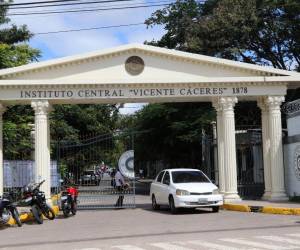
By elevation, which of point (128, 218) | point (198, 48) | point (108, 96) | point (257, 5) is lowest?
point (128, 218)

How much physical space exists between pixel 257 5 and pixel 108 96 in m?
19.6

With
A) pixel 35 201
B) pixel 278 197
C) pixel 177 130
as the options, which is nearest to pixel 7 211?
pixel 35 201

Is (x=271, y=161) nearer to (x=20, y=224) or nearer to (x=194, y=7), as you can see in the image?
(x=20, y=224)

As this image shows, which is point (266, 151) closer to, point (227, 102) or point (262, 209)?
point (227, 102)

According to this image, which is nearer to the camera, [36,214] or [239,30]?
[36,214]

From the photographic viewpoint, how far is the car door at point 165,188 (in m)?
20.8

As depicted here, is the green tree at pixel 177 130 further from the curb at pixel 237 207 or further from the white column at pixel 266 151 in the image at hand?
the curb at pixel 237 207

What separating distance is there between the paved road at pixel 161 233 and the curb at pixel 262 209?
2.19ft

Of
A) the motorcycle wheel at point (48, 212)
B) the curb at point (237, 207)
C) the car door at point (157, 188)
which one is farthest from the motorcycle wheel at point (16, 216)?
the curb at point (237, 207)

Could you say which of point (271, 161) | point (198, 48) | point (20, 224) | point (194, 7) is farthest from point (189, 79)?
point (194, 7)

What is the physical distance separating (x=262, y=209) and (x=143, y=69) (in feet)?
25.6

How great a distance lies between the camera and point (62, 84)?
23.2 m

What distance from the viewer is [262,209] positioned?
19.7 metres

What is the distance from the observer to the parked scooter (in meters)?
20.3
